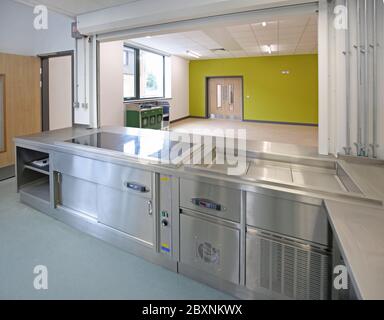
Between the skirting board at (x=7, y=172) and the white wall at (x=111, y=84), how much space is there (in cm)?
160

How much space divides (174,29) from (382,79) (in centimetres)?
197

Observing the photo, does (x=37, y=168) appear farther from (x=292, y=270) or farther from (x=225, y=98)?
(x=225, y=98)

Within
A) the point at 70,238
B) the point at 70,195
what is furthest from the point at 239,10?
the point at 70,238

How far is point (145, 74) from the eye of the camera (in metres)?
8.11

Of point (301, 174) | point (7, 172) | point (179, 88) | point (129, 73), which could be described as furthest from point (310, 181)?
point (179, 88)

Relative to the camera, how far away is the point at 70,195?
108 inches

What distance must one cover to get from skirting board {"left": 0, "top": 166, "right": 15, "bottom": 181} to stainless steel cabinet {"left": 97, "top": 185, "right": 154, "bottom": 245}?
8.40 feet

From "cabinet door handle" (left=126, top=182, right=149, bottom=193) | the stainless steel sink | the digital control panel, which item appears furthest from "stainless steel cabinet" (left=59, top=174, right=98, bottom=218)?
the stainless steel sink

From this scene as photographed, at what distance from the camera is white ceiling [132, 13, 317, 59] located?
5.65 meters

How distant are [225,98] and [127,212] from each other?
968 centimetres

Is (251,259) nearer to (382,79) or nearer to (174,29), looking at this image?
(382,79)

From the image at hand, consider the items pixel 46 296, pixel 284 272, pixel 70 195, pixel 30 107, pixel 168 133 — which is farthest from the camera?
pixel 30 107

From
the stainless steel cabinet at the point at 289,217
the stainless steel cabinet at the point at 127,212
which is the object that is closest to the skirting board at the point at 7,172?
the stainless steel cabinet at the point at 127,212

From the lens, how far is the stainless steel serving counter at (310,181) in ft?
3.21
